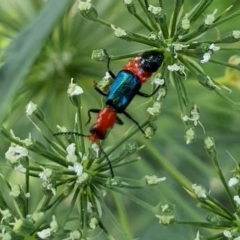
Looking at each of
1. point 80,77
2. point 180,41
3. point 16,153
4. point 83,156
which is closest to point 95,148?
point 83,156

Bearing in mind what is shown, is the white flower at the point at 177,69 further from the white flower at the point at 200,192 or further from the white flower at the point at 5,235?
the white flower at the point at 5,235

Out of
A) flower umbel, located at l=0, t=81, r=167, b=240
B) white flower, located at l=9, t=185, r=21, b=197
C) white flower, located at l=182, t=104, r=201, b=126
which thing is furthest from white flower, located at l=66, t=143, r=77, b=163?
white flower, located at l=182, t=104, r=201, b=126

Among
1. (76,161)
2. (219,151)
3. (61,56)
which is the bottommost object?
(219,151)

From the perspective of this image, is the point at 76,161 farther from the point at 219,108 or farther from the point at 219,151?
the point at 219,151

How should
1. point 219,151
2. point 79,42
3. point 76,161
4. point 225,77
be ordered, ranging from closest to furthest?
point 76,161, point 79,42, point 225,77, point 219,151

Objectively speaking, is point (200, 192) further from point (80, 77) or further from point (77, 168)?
point (80, 77)

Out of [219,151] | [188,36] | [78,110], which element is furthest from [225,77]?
[78,110]

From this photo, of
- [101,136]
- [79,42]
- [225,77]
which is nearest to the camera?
[101,136]

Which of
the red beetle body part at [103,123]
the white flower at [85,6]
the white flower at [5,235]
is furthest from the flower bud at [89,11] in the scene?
the white flower at [5,235]
